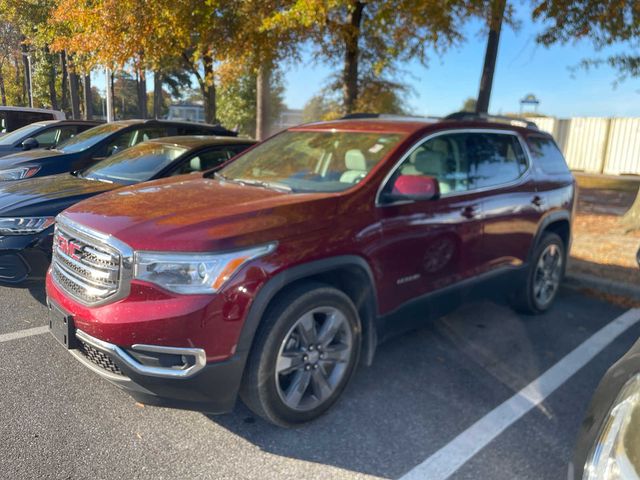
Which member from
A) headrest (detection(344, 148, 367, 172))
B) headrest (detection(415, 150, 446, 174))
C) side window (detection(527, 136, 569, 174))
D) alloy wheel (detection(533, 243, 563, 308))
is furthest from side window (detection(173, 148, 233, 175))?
alloy wheel (detection(533, 243, 563, 308))

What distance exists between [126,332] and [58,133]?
929 cm

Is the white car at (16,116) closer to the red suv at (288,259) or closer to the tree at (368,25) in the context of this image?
the tree at (368,25)

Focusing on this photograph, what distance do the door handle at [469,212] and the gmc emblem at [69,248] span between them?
2.58m

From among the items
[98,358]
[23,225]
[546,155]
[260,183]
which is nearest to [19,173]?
[23,225]

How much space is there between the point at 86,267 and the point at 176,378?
2.72 feet

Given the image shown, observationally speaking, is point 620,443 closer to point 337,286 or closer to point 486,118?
point 337,286

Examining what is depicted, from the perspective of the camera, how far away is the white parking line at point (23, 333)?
3917mm

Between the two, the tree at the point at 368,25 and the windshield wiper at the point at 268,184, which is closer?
the windshield wiper at the point at 268,184

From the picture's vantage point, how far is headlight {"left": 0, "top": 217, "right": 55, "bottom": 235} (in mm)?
4211

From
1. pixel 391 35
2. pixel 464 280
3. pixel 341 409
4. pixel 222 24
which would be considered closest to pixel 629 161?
pixel 391 35

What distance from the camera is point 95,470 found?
99.9 inches

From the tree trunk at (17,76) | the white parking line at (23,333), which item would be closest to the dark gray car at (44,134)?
the white parking line at (23,333)

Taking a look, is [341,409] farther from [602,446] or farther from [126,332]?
[602,446]

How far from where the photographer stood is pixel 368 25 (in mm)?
10062
